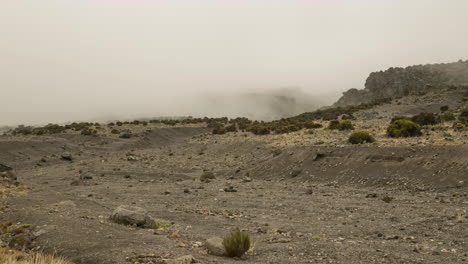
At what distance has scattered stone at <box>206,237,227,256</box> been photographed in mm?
9172

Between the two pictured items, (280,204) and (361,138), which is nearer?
(280,204)

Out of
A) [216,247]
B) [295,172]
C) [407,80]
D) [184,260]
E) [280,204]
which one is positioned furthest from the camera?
[407,80]

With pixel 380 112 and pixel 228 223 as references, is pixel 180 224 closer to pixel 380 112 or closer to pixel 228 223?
pixel 228 223

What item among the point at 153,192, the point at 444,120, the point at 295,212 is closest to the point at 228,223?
the point at 295,212

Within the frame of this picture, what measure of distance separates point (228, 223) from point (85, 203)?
7269 millimetres

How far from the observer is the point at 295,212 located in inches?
582

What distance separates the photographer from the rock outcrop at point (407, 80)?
353ft

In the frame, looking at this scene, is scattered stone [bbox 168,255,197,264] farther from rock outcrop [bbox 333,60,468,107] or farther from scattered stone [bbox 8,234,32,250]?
rock outcrop [bbox 333,60,468,107]

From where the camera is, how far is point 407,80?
10988 cm

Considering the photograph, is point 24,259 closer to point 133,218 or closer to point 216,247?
point 133,218

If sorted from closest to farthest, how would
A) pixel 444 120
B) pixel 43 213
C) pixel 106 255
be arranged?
pixel 106 255 < pixel 43 213 < pixel 444 120

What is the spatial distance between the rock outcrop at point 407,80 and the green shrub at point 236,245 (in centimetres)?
10476

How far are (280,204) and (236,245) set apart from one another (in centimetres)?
776

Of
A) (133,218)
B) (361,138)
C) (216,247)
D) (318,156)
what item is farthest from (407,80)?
(216,247)
